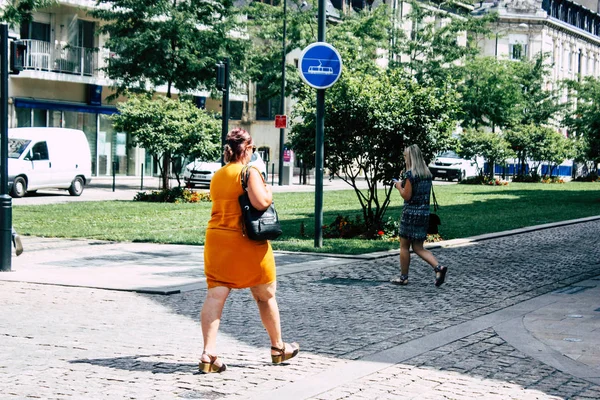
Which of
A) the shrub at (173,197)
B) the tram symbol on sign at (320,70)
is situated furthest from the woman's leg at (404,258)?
the shrub at (173,197)

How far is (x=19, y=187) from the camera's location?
28953mm

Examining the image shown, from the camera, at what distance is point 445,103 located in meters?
17.1

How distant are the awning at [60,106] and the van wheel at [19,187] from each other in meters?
9.71

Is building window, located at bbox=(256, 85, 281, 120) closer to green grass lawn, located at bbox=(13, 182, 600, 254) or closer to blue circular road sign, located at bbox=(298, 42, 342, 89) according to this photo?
green grass lawn, located at bbox=(13, 182, 600, 254)

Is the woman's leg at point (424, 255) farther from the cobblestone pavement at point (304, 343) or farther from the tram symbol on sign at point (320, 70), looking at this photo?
the tram symbol on sign at point (320, 70)

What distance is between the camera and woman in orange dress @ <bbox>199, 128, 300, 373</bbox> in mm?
6891

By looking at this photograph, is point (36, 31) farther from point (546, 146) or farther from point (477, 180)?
point (546, 146)

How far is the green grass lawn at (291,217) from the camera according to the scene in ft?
55.7

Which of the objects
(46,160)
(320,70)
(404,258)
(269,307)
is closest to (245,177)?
(269,307)

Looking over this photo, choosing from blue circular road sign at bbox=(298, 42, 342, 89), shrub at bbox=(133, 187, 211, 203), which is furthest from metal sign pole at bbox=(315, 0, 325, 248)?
shrub at bbox=(133, 187, 211, 203)

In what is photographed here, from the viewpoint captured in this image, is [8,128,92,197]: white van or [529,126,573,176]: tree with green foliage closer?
[8,128,92,197]: white van

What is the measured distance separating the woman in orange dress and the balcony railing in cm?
3227

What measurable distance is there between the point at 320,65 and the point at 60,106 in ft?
89.2

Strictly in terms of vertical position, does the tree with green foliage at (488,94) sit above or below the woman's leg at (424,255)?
above
